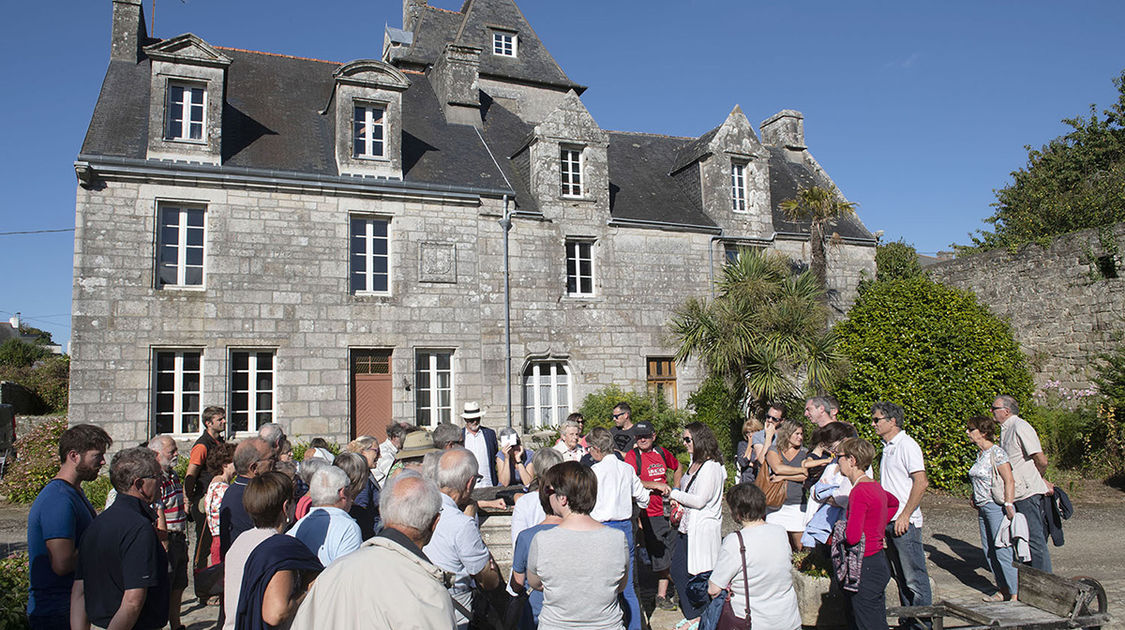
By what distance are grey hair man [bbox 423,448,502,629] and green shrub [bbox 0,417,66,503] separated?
11.5 meters

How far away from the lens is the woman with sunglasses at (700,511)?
5414 millimetres

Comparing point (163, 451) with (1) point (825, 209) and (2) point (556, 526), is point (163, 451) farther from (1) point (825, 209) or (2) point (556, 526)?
(1) point (825, 209)

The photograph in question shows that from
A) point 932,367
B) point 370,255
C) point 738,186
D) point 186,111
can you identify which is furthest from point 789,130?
point 186,111

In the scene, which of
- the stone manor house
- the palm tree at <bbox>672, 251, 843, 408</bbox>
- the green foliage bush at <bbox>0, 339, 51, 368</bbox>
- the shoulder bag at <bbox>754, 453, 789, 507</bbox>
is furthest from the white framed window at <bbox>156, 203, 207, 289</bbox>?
the green foliage bush at <bbox>0, 339, 51, 368</bbox>

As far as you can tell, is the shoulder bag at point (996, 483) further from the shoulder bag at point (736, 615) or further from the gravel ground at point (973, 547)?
the shoulder bag at point (736, 615)

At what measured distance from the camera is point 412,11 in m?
21.3

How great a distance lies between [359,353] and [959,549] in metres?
10.1

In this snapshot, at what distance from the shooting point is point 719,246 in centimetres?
1683

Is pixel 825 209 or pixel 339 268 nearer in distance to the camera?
pixel 339 268

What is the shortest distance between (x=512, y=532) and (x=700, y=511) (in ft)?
4.96

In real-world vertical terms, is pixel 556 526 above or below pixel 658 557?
above

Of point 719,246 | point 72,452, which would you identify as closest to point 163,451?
point 72,452

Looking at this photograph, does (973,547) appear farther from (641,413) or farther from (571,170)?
(571,170)

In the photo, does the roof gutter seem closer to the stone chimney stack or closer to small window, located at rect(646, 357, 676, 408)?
small window, located at rect(646, 357, 676, 408)
